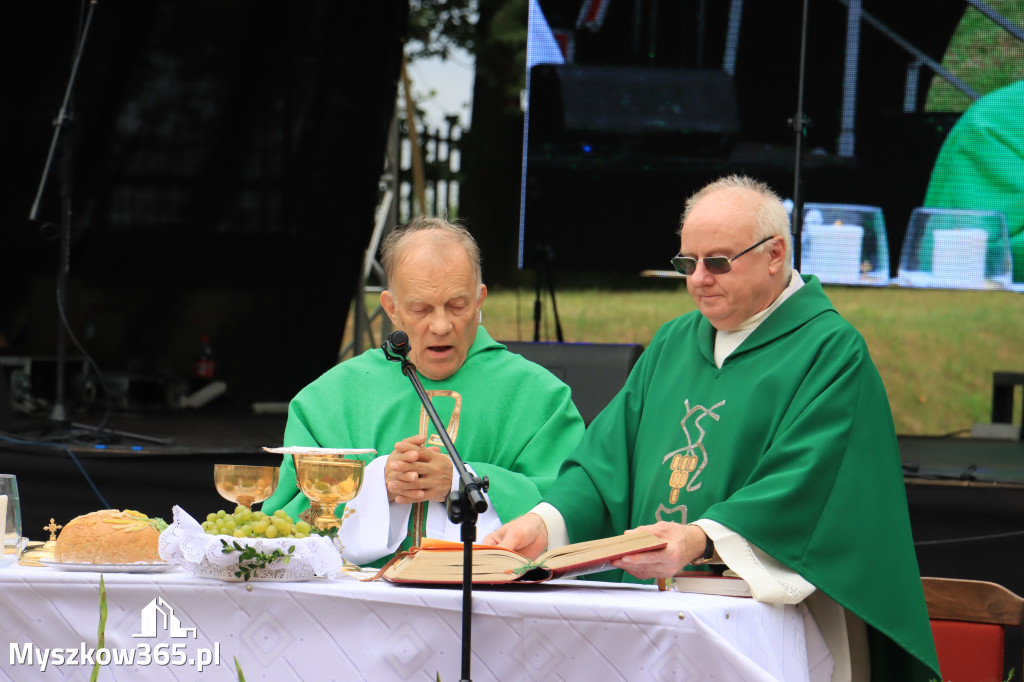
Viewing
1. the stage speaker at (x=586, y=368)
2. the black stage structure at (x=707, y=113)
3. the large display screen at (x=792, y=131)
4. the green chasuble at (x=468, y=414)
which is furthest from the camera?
the black stage structure at (x=707, y=113)

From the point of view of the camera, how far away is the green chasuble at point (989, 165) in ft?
25.9

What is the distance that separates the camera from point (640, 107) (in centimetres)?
847

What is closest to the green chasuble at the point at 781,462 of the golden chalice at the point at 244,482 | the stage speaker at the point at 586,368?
the golden chalice at the point at 244,482

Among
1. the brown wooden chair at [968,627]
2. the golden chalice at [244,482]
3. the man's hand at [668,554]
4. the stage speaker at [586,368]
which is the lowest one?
the brown wooden chair at [968,627]

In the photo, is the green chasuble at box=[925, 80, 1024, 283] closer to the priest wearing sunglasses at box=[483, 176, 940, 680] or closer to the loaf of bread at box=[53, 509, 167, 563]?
the priest wearing sunglasses at box=[483, 176, 940, 680]

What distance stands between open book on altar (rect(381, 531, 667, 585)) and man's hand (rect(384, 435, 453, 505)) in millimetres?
366

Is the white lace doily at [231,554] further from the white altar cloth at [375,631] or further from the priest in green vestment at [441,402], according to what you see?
the priest in green vestment at [441,402]

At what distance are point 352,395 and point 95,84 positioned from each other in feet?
19.8

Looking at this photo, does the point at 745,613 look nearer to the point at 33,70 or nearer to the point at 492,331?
the point at 33,70

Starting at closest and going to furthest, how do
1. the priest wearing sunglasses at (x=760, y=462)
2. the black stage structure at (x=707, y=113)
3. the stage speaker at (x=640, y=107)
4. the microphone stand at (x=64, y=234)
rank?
the priest wearing sunglasses at (x=760, y=462) → the microphone stand at (x=64, y=234) → the black stage structure at (x=707, y=113) → the stage speaker at (x=640, y=107)

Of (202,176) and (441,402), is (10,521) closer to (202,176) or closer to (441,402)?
(441,402)

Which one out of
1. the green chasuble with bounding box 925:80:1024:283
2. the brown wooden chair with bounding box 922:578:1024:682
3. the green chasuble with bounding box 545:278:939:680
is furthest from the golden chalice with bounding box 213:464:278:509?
the green chasuble with bounding box 925:80:1024:283

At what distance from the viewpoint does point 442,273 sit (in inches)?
123

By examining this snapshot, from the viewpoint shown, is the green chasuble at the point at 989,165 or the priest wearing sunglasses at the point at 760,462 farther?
the green chasuble at the point at 989,165
